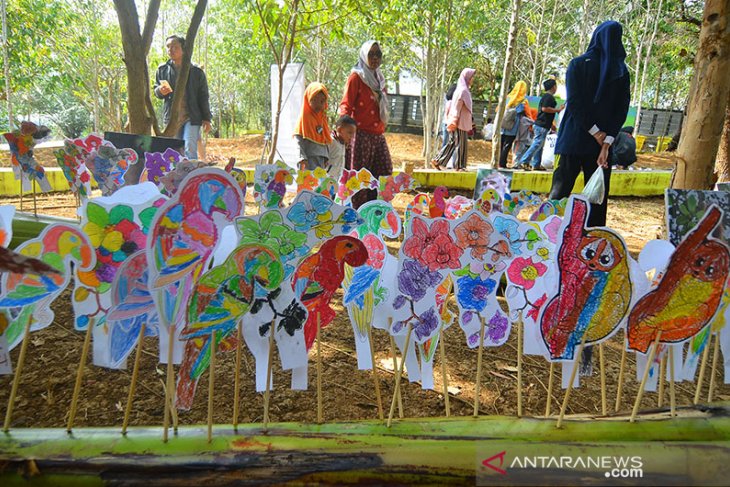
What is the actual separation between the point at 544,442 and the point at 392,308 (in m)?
0.57

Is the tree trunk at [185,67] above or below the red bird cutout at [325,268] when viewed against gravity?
above

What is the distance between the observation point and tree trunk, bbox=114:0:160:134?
249cm

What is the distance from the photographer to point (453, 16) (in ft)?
22.4

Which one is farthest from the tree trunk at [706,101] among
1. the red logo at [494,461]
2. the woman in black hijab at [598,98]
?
the red logo at [494,461]

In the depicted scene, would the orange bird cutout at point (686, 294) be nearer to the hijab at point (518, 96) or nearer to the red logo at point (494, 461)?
the red logo at point (494, 461)

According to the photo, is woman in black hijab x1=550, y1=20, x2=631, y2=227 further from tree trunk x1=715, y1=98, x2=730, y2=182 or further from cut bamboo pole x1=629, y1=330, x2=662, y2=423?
tree trunk x1=715, y1=98, x2=730, y2=182

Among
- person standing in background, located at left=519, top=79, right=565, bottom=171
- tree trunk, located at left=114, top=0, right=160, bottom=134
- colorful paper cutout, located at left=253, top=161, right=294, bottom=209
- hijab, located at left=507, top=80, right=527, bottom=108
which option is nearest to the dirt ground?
colorful paper cutout, located at left=253, top=161, right=294, bottom=209

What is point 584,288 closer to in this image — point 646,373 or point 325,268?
point 646,373

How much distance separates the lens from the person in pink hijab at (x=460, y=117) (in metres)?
5.98

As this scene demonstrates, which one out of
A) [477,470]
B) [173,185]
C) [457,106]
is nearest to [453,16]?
[457,106]

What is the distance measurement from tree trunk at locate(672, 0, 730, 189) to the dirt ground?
46.8 inches

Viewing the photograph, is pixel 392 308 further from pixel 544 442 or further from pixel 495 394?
pixel 495 394

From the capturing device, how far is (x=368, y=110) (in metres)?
3.64

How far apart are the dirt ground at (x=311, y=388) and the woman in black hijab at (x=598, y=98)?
1087 mm
